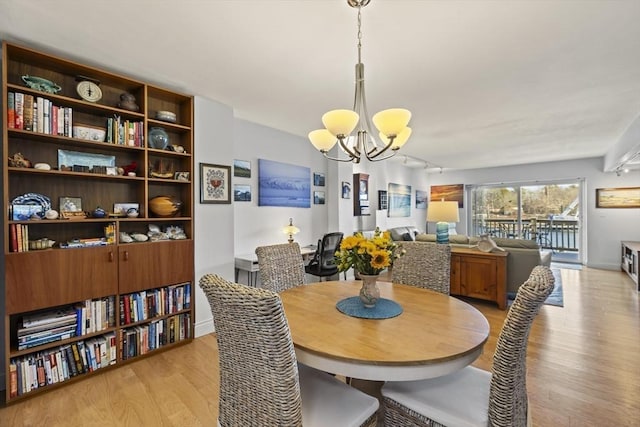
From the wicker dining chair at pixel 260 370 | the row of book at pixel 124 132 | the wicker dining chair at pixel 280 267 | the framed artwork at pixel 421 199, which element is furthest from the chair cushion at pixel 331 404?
the framed artwork at pixel 421 199

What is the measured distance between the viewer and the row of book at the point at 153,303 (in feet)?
8.10

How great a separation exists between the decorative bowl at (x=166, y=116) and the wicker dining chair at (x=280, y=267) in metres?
1.67

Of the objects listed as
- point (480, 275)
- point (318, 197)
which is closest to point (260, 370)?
point (480, 275)

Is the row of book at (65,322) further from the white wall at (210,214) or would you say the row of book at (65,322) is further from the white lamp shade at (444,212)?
the white lamp shade at (444,212)

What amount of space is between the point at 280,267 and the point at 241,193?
5.97ft

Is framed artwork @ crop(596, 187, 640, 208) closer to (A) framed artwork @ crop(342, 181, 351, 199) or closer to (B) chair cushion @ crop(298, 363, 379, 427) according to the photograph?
(A) framed artwork @ crop(342, 181, 351, 199)

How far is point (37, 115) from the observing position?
208 cm

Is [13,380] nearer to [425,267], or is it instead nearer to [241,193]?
[241,193]

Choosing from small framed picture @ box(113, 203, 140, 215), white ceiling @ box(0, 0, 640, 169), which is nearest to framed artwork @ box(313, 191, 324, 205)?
white ceiling @ box(0, 0, 640, 169)

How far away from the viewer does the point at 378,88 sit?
2766 millimetres

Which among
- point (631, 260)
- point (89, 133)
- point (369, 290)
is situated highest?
point (89, 133)

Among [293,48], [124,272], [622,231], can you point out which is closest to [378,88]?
[293,48]

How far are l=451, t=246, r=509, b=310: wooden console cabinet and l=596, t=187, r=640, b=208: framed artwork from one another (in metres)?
4.36

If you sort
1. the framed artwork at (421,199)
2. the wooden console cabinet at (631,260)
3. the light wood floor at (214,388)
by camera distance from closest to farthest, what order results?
the light wood floor at (214,388), the wooden console cabinet at (631,260), the framed artwork at (421,199)
